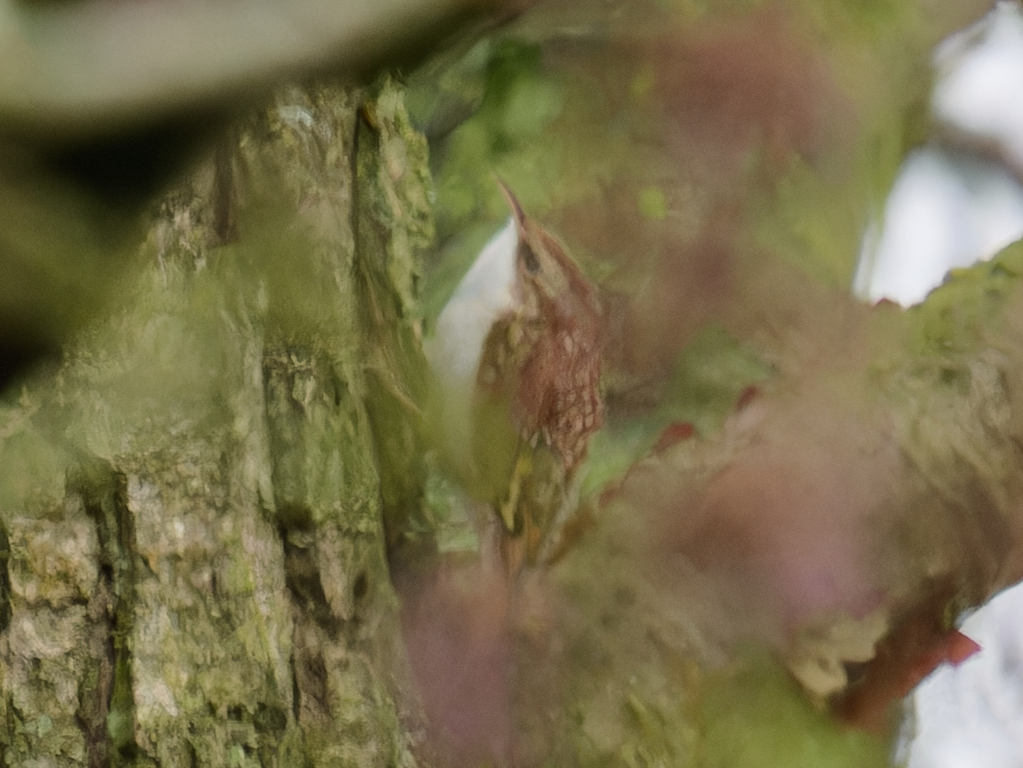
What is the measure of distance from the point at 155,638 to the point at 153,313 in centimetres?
13

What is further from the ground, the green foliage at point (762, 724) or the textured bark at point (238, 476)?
the textured bark at point (238, 476)

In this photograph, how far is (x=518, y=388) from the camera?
1.16 ft

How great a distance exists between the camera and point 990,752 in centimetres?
36

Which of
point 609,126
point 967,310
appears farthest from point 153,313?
point 967,310

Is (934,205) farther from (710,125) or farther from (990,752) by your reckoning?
(990,752)

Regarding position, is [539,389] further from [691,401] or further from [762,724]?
[762,724]

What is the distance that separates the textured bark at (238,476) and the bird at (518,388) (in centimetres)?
2

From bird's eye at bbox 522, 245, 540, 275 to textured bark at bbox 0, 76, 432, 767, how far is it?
0.05 m

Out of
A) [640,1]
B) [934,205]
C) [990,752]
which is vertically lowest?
[990,752]

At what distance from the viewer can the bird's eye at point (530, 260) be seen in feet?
1.17

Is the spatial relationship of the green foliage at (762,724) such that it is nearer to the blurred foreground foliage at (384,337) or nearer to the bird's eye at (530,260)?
the blurred foreground foliage at (384,337)

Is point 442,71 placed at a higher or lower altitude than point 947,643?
higher

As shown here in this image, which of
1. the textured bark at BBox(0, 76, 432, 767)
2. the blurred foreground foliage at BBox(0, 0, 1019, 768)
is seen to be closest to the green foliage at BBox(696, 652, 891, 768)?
the blurred foreground foliage at BBox(0, 0, 1019, 768)

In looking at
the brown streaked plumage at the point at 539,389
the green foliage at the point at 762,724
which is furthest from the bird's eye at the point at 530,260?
the green foliage at the point at 762,724
